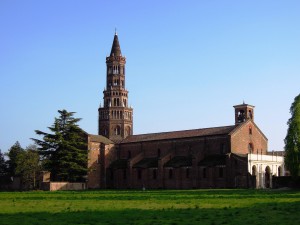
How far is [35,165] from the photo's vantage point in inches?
3177

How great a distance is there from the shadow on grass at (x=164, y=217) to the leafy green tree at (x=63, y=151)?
167 ft

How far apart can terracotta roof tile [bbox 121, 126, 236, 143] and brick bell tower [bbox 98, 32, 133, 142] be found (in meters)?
5.28

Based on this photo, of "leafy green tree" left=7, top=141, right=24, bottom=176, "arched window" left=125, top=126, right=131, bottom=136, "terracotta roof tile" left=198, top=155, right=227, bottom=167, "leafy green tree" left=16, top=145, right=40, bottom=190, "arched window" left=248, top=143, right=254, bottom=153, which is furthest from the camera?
"leafy green tree" left=7, top=141, right=24, bottom=176

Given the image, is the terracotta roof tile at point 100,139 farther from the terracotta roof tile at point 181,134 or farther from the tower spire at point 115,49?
the tower spire at point 115,49

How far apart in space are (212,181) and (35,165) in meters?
33.1

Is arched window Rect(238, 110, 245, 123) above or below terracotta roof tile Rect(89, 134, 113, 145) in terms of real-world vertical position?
above

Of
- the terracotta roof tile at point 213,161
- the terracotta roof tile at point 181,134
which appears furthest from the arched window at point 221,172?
the terracotta roof tile at point 181,134

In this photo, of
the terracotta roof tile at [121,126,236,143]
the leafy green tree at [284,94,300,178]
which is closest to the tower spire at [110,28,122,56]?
the terracotta roof tile at [121,126,236,143]

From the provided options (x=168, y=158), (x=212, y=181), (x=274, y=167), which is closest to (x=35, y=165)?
(x=168, y=158)

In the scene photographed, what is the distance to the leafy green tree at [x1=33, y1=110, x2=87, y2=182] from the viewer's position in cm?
7081

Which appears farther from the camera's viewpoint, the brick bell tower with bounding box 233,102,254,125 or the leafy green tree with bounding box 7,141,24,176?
the leafy green tree with bounding box 7,141,24,176

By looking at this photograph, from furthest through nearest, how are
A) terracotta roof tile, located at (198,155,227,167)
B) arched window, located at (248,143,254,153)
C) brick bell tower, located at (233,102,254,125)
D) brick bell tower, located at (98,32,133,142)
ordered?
brick bell tower, located at (98,32,133,142), brick bell tower, located at (233,102,254,125), arched window, located at (248,143,254,153), terracotta roof tile, located at (198,155,227,167)

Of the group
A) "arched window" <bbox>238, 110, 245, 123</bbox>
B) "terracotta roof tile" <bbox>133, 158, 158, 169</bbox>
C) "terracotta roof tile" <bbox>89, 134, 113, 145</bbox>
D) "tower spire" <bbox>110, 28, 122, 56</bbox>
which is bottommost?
"terracotta roof tile" <bbox>133, 158, 158, 169</bbox>

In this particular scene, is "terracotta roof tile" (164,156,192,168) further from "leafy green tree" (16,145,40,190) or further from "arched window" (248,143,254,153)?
"leafy green tree" (16,145,40,190)
